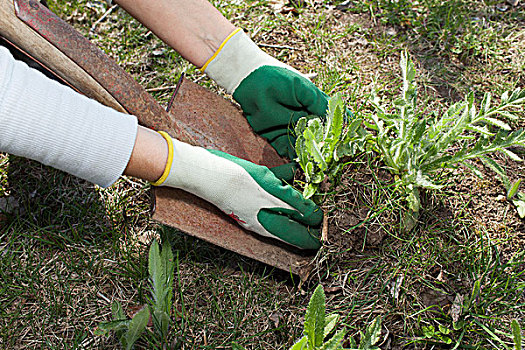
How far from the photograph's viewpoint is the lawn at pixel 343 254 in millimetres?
1554

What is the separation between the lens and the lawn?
1.55 metres

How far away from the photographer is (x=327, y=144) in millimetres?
1621

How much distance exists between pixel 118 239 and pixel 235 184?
2.23 ft

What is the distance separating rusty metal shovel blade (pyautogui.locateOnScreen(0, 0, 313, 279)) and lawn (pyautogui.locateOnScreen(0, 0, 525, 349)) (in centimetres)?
14

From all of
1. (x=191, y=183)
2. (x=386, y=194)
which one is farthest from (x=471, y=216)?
(x=191, y=183)

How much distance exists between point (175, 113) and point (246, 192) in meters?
0.51

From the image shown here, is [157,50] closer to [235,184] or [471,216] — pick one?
[235,184]

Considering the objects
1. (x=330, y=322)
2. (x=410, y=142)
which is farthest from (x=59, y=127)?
(x=410, y=142)


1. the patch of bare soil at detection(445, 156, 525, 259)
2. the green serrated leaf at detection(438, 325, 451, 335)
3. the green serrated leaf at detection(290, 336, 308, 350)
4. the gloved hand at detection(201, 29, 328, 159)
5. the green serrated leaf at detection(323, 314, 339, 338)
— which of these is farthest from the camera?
the gloved hand at detection(201, 29, 328, 159)

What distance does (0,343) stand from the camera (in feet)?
5.53

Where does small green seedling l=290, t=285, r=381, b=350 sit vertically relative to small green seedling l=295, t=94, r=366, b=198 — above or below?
below

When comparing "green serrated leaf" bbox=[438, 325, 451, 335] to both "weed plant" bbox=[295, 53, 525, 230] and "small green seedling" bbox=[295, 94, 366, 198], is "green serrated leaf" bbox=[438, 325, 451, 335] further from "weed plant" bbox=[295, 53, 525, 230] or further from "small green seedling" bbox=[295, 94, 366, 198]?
"small green seedling" bbox=[295, 94, 366, 198]

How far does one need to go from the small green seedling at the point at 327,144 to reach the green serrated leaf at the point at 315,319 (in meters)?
0.47

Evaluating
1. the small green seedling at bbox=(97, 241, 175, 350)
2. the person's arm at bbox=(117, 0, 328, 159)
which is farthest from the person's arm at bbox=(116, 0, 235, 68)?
the small green seedling at bbox=(97, 241, 175, 350)
